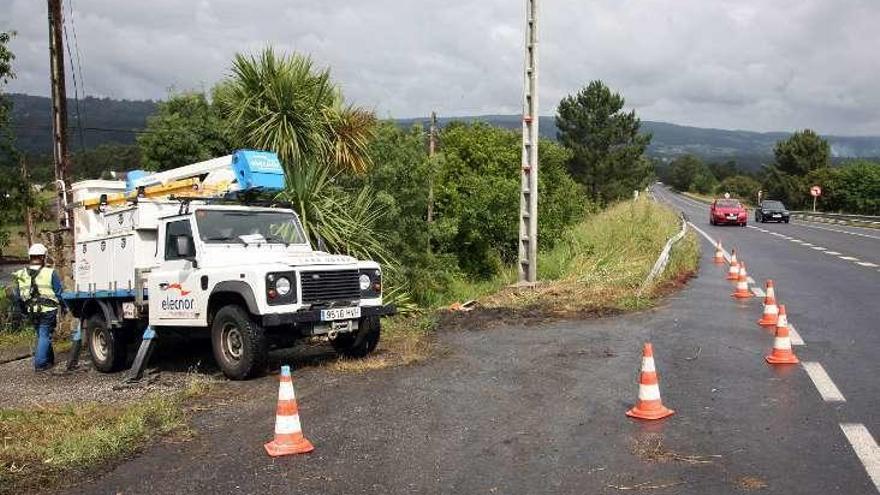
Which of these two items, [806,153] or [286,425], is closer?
[286,425]

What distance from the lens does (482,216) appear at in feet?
77.2

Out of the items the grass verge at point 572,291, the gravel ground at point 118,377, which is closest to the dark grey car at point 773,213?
the grass verge at point 572,291

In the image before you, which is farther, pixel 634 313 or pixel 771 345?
pixel 634 313

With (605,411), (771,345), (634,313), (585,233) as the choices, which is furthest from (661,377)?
(585,233)

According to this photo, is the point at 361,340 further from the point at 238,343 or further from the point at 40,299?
the point at 40,299

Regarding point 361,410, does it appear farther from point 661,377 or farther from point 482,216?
point 482,216

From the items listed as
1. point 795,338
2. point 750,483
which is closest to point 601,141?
point 795,338

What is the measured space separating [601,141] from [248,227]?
52.6 metres

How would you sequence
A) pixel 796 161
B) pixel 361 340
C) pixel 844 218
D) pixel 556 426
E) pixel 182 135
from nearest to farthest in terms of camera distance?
1. pixel 556 426
2. pixel 361 340
3. pixel 182 135
4. pixel 844 218
5. pixel 796 161

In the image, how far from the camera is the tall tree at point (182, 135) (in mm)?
17266

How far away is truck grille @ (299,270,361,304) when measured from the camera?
891 centimetres

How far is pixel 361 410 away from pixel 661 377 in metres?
3.05

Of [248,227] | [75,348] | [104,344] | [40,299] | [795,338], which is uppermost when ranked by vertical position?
[248,227]

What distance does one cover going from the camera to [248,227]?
10.1 m
